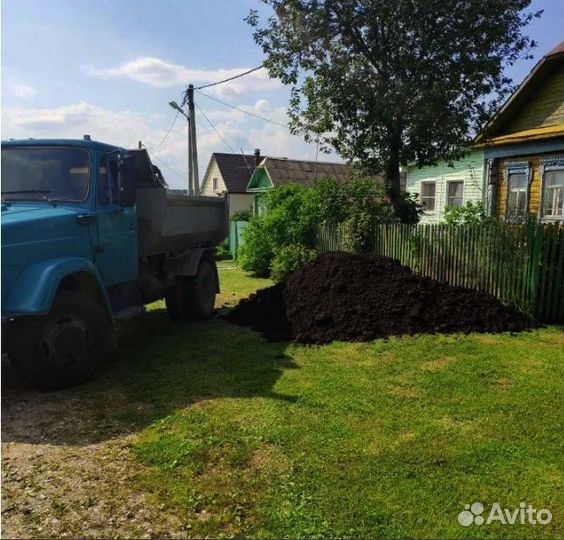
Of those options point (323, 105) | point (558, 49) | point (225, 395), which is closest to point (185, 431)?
Answer: point (225, 395)

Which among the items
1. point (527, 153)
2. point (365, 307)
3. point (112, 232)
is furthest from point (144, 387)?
point (527, 153)

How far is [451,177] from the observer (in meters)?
18.7

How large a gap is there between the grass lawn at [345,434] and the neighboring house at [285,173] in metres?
23.6

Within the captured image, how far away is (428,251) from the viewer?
10.1 metres

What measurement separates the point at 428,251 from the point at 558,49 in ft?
26.8

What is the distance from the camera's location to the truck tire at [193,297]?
323 inches

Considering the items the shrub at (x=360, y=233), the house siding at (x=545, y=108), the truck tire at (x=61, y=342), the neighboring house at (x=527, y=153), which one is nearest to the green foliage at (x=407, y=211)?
the neighboring house at (x=527, y=153)

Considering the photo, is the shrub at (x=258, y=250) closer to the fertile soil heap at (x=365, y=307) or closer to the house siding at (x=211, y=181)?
the fertile soil heap at (x=365, y=307)

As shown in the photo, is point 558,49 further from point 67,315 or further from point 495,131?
point 67,315

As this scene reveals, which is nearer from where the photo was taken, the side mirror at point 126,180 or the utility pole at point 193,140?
the side mirror at point 126,180

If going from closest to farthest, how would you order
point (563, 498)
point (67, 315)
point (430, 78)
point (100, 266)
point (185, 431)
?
point (563, 498)
point (185, 431)
point (67, 315)
point (100, 266)
point (430, 78)

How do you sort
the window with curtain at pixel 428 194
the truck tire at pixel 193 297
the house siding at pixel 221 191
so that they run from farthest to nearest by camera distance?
the house siding at pixel 221 191, the window with curtain at pixel 428 194, the truck tire at pixel 193 297

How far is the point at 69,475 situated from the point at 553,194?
1423cm

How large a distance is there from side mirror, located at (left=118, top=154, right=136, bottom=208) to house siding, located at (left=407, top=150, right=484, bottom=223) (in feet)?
37.8
